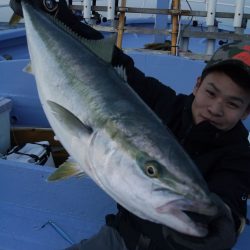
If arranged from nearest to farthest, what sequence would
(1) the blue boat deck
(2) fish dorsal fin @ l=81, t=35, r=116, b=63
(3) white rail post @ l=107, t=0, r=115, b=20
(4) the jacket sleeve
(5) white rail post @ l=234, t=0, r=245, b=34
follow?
(2) fish dorsal fin @ l=81, t=35, r=116, b=63, (4) the jacket sleeve, (1) the blue boat deck, (5) white rail post @ l=234, t=0, r=245, b=34, (3) white rail post @ l=107, t=0, r=115, b=20

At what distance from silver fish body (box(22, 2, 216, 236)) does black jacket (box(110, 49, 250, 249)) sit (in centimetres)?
36

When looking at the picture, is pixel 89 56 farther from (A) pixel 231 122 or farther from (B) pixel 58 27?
(A) pixel 231 122

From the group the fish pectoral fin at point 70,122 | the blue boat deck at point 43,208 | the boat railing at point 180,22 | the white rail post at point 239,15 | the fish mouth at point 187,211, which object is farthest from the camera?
the white rail post at point 239,15

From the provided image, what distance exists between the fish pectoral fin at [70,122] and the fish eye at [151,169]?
0.82ft

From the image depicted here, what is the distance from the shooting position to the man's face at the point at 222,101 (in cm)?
152

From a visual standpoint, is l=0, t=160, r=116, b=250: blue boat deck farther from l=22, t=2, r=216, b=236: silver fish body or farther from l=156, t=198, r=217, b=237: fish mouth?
l=156, t=198, r=217, b=237: fish mouth

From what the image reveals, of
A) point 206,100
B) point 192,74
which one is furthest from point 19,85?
point 206,100

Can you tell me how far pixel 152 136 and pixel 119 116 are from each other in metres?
0.14

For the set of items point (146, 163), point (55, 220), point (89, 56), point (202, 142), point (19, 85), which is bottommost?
point (55, 220)

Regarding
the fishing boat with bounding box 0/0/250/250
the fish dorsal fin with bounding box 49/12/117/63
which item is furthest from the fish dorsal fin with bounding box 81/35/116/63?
the fishing boat with bounding box 0/0/250/250

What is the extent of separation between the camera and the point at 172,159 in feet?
3.57

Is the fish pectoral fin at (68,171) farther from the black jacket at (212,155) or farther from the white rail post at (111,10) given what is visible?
the white rail post at (111,10)

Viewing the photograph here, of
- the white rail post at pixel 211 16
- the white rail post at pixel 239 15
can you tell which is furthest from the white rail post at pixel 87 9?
the white rail post at pixel 239 15

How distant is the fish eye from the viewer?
3.47ft
